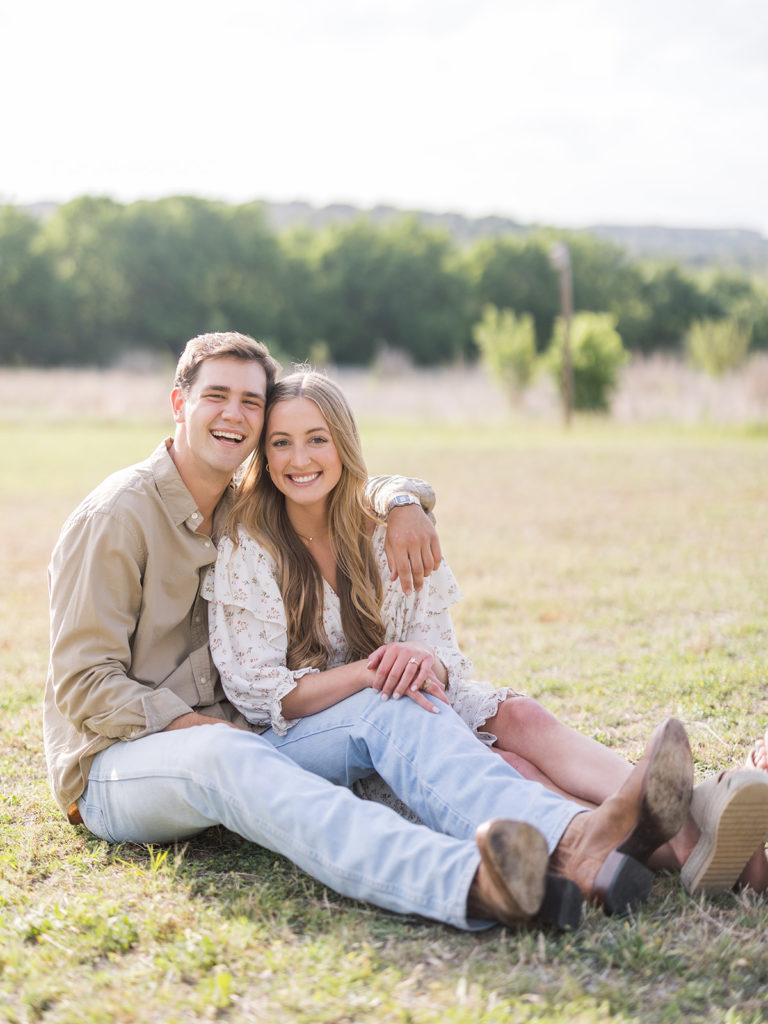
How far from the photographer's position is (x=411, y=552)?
3.27 m

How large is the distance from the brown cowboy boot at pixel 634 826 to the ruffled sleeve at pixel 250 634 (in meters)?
1.03

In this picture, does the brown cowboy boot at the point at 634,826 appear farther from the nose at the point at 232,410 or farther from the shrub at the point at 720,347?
the shrub at the point at 720,347

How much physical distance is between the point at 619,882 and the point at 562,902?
0.57 feet

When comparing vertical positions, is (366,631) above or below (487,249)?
below

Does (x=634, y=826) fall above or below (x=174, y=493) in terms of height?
below

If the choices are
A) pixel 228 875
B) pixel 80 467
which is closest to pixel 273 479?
pixel 228 875

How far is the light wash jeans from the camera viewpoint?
232 centimetres

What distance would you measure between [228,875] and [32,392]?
23.9 m

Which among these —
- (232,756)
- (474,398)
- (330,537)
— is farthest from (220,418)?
(474,398)

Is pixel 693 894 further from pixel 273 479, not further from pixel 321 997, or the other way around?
pixel 273 479

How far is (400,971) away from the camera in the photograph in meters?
2.16

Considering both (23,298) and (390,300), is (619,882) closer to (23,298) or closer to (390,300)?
(23,298)

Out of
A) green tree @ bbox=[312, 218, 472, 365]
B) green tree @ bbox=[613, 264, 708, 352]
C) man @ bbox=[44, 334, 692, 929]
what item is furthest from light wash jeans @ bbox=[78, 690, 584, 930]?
green tree @ bbox=[613, 264, 708, 352]

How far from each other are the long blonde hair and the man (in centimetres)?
10
